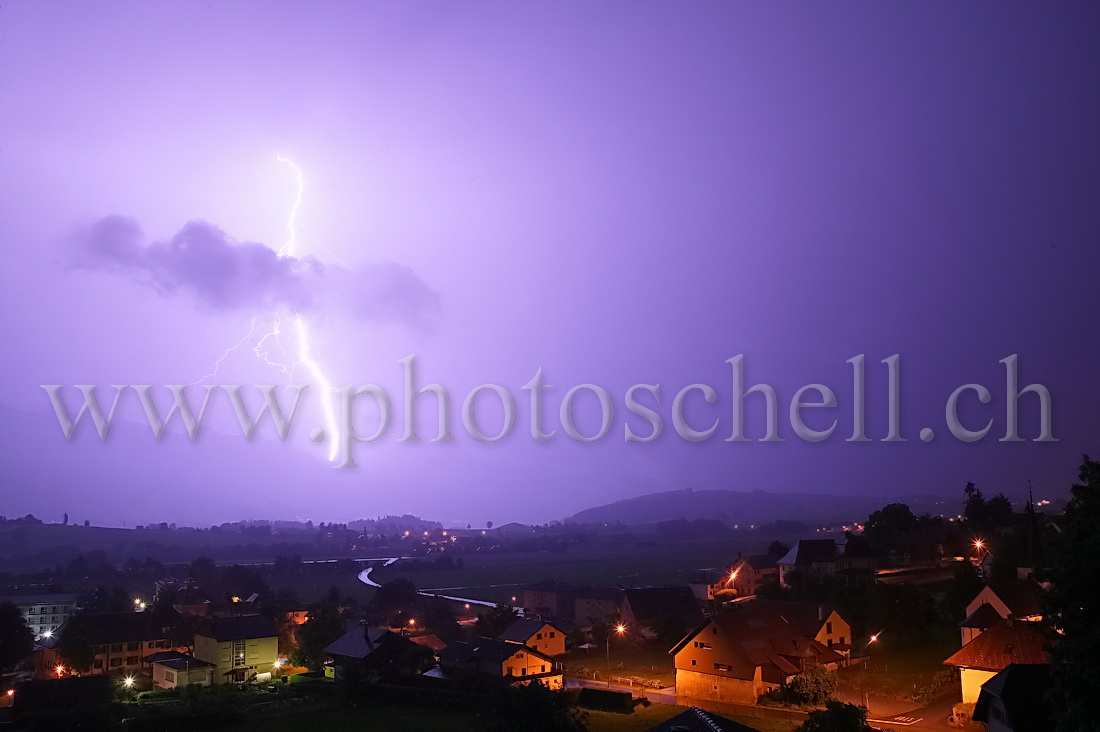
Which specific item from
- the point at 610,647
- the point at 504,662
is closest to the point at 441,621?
the point at 610,647

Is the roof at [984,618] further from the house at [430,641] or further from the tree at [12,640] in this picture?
the tree at [12,640]

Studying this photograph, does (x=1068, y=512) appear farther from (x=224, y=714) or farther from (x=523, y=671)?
(x=224, y=714)

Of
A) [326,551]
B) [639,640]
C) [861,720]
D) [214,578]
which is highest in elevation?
[861,720]

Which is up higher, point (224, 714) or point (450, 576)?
point (224, 714)

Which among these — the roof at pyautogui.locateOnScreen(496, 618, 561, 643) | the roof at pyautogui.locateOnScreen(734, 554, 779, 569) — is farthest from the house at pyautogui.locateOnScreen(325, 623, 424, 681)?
the roof at pyautogui.locateOnScreen(734, 554, 779, 569)

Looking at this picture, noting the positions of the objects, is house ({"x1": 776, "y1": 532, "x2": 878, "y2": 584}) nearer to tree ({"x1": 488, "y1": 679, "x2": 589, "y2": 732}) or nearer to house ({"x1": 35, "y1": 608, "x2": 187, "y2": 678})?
tree ({"x1": 488, "y1": 679, "x2": 589, "y2": 732})

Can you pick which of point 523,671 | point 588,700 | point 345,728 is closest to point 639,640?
point 523,671
